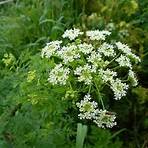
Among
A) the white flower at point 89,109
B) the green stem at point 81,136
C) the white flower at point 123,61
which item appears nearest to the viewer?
the white flower at point 89,109

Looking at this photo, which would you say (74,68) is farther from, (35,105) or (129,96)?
(129,96)

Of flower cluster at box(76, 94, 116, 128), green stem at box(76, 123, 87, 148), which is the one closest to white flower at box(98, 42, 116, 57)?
flower cluster at box(76, 94, 116, 128)

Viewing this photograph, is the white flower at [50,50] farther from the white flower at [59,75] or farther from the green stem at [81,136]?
the green stem at [81,136]

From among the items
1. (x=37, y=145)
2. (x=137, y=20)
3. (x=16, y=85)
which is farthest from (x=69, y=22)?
(x=37, y=145)

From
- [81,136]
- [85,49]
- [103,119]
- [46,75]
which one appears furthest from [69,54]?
[81,136]

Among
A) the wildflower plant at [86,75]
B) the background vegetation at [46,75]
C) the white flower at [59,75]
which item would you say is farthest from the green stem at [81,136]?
the white flower at [59,75]

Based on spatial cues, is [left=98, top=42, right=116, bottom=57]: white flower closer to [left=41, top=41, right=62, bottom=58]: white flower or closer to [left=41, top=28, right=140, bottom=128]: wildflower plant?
[left=41, top=28, right=140, bottom=128]: wildflower plant
